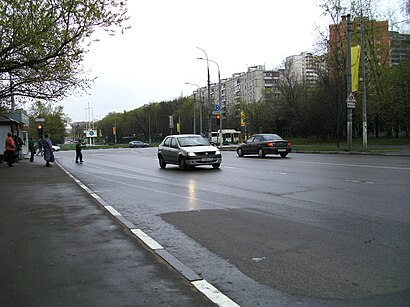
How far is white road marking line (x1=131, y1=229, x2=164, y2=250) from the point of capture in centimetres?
572

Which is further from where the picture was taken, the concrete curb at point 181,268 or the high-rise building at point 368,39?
the high-rise building at point 368,39

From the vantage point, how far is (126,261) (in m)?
5.04

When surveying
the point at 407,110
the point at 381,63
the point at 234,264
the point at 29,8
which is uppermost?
the point at 381,63

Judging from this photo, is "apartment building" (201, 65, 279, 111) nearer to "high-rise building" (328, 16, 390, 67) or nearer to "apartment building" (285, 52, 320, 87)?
"apartment building" (285, 52, 320, 87)

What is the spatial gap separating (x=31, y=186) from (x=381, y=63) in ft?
151

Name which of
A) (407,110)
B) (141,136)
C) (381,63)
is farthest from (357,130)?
(141,136)

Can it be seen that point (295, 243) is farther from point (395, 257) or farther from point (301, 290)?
point (301, 290)

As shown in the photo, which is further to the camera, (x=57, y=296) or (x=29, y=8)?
(x=29, y=8)

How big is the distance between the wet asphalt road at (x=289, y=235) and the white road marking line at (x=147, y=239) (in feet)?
0.50

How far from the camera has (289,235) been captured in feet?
20.2

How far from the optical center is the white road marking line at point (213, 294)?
371cm

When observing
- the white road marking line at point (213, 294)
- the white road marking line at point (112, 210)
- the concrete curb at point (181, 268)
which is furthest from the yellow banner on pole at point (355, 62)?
the white road marking line at point (213, 294)

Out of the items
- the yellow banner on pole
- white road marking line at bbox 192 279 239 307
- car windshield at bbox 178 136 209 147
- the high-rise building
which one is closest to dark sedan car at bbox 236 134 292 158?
the yellow banner on pole

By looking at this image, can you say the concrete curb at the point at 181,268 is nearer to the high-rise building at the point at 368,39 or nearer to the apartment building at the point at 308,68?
the high-rise building at the point at 368,39
